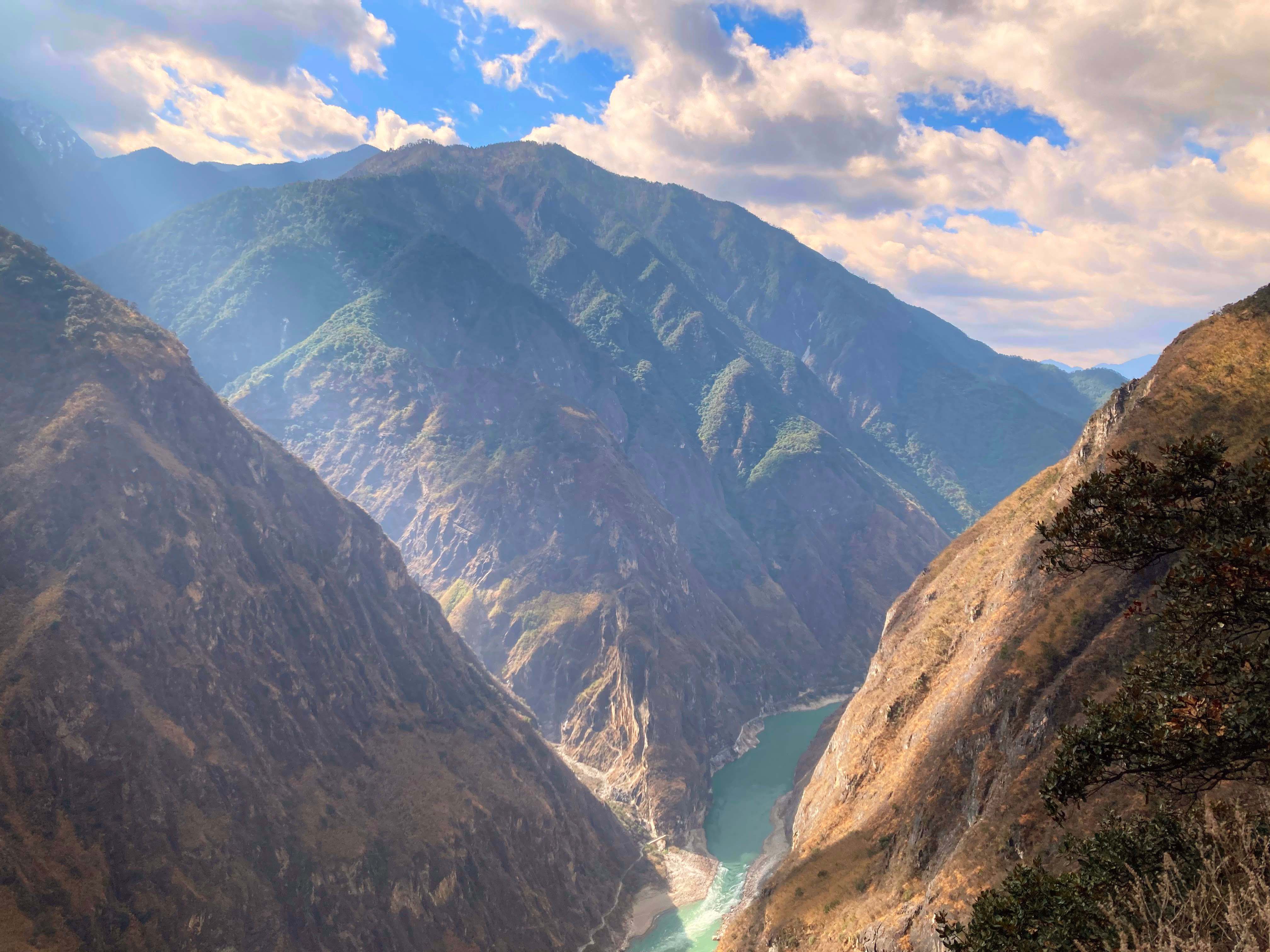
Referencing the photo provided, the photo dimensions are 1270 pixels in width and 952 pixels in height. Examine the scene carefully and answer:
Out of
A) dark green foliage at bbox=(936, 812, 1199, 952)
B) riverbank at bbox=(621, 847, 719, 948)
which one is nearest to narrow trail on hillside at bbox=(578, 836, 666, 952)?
riverbank at bbox=(621, 847, 719, 948)

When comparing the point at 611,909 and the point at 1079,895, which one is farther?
the point at 611,909

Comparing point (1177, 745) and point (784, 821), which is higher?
point (1177, 745)

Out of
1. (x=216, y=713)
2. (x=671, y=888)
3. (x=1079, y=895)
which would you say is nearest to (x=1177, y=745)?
(x=1079, y=895)

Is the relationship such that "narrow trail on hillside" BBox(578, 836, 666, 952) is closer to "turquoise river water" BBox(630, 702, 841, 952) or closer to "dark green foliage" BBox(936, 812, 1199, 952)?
"turquoise river water" BBox(630, 702, 841, 952)

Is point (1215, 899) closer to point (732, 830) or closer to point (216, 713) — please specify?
point (216, 713)

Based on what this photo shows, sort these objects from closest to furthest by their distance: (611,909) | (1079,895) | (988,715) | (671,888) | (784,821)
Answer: (1079,895), (988,715), (611,909), (671,888), (784,821)

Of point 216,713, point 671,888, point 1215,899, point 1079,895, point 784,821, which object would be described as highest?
point 1215,899

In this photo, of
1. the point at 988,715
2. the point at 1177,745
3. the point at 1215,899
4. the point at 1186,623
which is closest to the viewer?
the point at 1215,899
